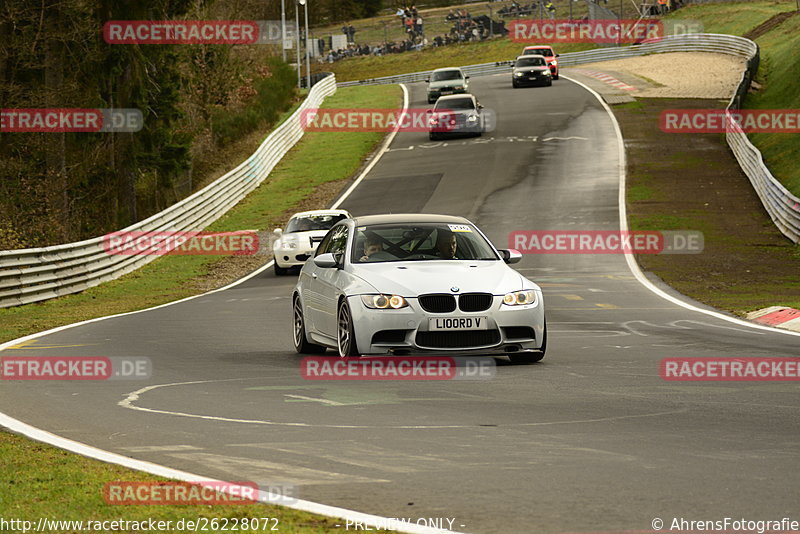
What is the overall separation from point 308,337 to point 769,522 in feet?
26.8

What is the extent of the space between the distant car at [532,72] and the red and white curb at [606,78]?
3.40 meters

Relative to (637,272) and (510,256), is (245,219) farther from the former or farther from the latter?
(510,256)

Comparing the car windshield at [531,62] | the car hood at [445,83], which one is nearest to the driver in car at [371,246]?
the car hood at [445,83]

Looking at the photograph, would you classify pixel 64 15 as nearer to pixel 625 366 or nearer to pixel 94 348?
pixel 94 348

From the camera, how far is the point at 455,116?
167 ft

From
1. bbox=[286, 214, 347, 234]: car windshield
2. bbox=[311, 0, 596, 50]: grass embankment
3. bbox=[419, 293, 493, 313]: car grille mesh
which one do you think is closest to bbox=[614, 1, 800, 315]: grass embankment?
bbox=[286, 214, 347, 234]: car windshield

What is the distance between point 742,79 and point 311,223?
29222mm

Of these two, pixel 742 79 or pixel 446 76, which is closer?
pixel 742 79

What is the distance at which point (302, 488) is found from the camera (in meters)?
6.41

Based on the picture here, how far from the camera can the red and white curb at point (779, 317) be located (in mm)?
15745

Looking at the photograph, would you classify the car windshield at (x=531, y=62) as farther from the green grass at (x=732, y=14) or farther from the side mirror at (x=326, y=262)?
the side mirror at (x=326, y=262)

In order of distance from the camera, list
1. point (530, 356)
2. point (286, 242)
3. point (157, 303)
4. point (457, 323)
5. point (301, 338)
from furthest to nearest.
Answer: point (286, 242)
point (157, 303)
point (301, 338)
point (530, 356)
point (457, 323)

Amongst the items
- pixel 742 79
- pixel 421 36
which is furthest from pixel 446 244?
pixel 421 36

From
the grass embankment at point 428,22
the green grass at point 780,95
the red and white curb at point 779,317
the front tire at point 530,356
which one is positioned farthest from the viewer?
the grass embankment at point 428,22
